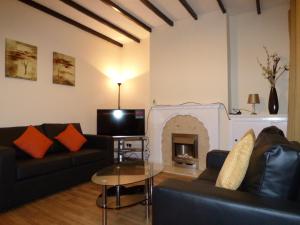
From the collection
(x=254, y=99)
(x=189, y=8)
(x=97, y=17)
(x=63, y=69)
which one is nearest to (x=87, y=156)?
(x=63, y=69)

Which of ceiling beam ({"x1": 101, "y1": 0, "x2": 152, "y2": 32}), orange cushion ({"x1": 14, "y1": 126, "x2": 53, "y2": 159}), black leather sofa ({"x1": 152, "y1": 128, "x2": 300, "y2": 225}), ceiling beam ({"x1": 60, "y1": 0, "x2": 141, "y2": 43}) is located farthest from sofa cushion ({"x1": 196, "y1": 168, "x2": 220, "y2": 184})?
ceiling beam ({"x1": 60, "y1": 0, "x2": 141, "y2": 43})

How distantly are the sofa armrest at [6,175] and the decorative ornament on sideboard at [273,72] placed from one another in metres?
3.72

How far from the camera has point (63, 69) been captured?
4059 millimetres

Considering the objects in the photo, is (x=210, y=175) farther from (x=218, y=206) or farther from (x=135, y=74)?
(x=135, y=74)

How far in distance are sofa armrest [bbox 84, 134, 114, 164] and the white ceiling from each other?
2248 mm

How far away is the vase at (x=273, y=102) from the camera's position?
3488mm

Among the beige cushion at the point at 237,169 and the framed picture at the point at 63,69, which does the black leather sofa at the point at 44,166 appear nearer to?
the framed picture at the point at 63,69

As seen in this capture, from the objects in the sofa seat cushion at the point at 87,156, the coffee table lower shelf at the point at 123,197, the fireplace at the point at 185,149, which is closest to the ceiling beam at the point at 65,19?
the sofa seat cushion at the point at 87,156

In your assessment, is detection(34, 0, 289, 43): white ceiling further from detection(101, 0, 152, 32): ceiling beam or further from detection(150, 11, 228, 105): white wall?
detection(150, 11, 228, 105): white wall

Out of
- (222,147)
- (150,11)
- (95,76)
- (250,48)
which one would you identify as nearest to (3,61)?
(95,76)

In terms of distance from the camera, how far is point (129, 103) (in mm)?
5273

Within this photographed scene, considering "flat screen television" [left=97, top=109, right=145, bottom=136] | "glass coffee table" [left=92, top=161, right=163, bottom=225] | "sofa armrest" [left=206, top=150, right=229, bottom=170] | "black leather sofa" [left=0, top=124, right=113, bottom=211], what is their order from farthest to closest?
"flat screen television" [left=97, top=109, right=145, bottom=136]
"sofa armrest" [left=206, top=150, right=229, bottom=170]
"black leather sofa" [left=0, top=124, right=113, bottom=211]
"glass coffee table" [left=92, top=161, right=163, bottom=225]

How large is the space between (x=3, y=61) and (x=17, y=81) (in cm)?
34

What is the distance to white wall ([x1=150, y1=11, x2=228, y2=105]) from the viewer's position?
3936 millimetres
